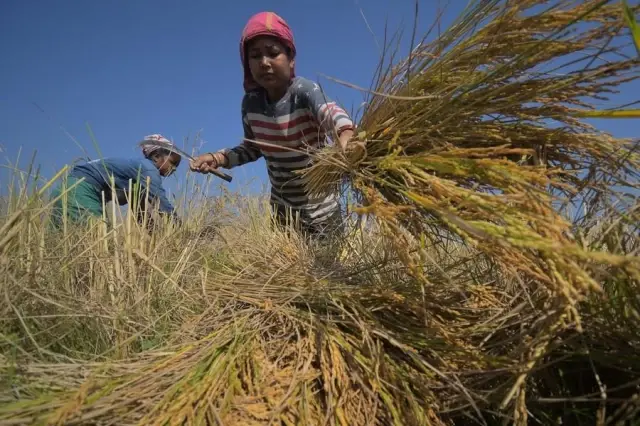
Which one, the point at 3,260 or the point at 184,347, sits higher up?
the point at 3,260

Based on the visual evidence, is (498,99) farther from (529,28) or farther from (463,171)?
(463,171)

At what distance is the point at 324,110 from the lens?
1.82m

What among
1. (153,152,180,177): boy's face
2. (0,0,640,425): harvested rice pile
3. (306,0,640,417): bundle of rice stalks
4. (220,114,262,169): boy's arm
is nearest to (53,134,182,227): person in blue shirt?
(153,152,180,177): boy's face

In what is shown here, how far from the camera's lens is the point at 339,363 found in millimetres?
941

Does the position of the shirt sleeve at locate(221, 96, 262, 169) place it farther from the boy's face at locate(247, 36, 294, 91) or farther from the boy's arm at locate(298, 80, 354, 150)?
the boy's arm at locate(298, 80, 354, 150)

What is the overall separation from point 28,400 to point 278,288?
2.46 feet

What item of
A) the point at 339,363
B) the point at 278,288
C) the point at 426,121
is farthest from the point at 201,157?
the point at 339,363

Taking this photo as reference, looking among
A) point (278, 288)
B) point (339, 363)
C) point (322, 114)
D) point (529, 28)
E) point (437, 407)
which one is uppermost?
point (322, 114)

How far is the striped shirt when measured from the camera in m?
2.05

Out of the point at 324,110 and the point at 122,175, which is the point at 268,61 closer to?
the point at 324,110

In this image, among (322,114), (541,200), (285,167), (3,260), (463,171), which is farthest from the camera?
(285,167)

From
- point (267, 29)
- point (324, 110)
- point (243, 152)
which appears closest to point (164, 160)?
point (243, 152)

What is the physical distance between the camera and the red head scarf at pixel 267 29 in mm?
2012

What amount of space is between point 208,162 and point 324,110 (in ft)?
2.48
